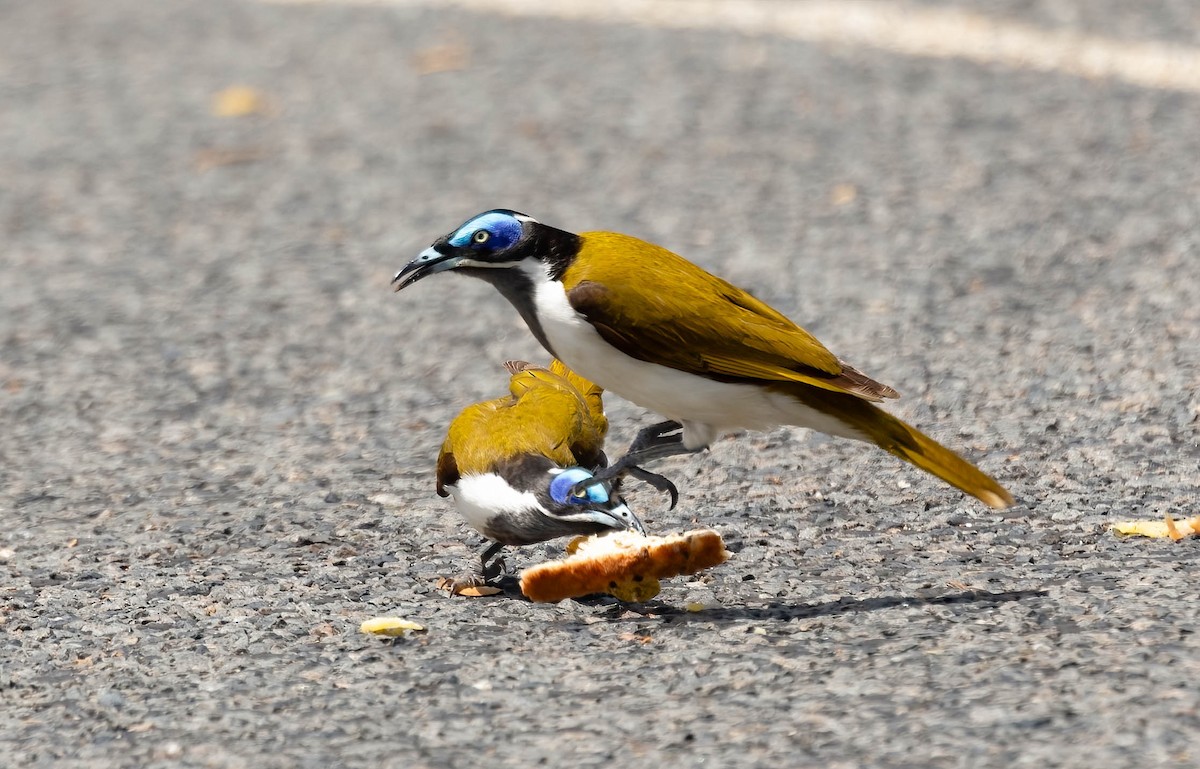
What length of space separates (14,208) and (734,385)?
5664 millimetres

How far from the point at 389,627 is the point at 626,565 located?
0.63m

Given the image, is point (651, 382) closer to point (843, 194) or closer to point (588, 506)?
point (588, 506)

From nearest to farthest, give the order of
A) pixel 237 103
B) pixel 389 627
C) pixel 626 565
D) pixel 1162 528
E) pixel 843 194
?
pixel 626 565 < pixel 389 627 < pixel 1162 528 < pixel 843 194 < pixel 237 103

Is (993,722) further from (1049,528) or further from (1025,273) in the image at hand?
(1025,273)

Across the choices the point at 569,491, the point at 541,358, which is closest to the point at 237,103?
the point at 541,358

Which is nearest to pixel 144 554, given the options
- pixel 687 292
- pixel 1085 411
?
pixel 687 292

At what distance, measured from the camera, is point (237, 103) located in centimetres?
978

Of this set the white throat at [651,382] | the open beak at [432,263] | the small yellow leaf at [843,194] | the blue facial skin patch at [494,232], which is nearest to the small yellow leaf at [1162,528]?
the white throat at [651,382]

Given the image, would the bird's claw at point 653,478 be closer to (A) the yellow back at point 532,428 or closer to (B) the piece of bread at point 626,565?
(A) the yellow back at point 532,428

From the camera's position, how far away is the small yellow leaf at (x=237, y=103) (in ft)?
31.9

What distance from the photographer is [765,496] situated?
16.6ft

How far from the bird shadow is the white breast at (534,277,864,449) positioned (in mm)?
476

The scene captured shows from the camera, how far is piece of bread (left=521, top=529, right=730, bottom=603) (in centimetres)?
396

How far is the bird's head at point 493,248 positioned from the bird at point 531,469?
1.31ft
